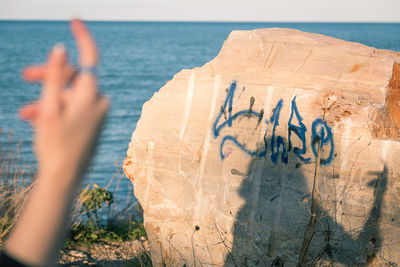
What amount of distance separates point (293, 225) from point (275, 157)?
574 millimetres

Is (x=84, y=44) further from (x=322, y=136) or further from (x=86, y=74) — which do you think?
(x=322, y=136)

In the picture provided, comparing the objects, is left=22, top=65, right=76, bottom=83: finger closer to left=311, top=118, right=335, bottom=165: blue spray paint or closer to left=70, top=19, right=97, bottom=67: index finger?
left=70, top=19, right=97, bottom=67: index finger

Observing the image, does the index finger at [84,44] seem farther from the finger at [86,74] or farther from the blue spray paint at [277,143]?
the blue spray paint at [277,143]

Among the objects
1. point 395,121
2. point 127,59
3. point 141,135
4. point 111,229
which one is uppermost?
point 127,59

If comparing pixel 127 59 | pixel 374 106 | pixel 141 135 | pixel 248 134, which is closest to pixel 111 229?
pixel 141 135

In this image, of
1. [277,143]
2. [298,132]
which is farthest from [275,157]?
[298,132]

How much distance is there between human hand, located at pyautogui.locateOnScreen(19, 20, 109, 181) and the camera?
1.03 metres

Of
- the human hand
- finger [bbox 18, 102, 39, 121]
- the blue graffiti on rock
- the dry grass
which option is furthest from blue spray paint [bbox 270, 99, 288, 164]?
the dry grass

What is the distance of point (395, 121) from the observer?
343 cm

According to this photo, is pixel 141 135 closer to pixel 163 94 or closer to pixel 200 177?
pixel 163 94

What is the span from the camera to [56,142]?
104 centimetres

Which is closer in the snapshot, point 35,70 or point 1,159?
point 35,70

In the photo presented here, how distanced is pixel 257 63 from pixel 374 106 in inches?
40.5

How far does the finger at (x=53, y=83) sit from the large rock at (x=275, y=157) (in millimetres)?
2708
